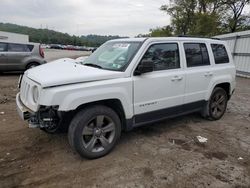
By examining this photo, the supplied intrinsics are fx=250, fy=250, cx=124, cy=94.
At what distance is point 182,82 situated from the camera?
4.88 m

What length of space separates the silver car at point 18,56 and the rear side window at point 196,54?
30.7 feet

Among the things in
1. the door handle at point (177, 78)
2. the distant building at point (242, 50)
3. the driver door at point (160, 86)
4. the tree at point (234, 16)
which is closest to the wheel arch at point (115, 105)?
the driver door at point (160, 86)

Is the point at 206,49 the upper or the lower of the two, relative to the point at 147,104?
upper

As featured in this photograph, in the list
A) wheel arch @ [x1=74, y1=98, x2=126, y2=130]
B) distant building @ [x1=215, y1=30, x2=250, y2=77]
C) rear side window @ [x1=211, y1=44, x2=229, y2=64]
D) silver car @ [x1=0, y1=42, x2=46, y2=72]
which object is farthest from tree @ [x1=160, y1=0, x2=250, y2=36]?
wheel arch @ [x1=74, y1=98, x2=126, y2=130]

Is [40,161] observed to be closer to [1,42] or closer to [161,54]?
[161,54]

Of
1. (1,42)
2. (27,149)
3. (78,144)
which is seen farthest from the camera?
(1,42)

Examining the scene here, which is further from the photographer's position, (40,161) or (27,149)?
(27,149)

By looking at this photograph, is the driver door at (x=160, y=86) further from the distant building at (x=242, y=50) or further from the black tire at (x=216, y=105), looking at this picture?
the distant building at (x=242, y=50)

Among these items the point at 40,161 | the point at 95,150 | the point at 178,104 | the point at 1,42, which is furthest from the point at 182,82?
the point at 1,42

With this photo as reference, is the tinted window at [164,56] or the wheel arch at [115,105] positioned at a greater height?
the tinted window at [164,56]

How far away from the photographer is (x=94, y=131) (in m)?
3.87

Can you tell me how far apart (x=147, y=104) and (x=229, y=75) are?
2.69 m

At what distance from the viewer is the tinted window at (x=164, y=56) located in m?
4.48

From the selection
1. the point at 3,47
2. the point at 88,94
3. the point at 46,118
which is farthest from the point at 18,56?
the point at 88,94
